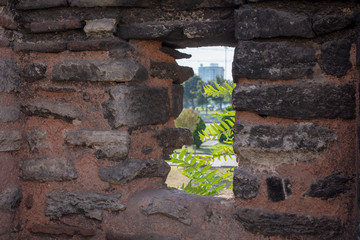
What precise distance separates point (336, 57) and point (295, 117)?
1.15 ft

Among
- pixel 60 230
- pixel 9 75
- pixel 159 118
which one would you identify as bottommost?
pixel 60 230

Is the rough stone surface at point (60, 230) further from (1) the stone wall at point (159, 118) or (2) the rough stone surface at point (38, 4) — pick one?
(2) the rough stone surface at point (38, 4)

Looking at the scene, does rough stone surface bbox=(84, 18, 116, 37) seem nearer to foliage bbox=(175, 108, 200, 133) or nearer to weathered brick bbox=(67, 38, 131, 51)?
weathered brick bbox=(67, 38, 131, 51)

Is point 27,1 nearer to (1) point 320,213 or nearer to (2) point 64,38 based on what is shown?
(2) point 64,38

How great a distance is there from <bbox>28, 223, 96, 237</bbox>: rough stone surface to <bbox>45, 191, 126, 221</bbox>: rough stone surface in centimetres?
7

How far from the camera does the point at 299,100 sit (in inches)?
69.9

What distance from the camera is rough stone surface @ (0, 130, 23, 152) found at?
84.0 inches

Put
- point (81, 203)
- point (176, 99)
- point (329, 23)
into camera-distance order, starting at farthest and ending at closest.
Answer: point (176, 99) < point (81, 203) < point (329, 23)

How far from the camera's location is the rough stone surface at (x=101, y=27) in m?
2.06

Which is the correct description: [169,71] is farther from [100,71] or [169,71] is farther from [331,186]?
[331,186]

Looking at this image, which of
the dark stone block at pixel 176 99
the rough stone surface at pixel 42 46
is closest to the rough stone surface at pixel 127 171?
the dark stone block at pixel 176 99

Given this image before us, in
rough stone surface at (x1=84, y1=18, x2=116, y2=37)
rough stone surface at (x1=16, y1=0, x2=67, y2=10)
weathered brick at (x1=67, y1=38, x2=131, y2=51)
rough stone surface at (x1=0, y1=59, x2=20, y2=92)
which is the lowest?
rough stone surface at (x1=0, y1=59, x2=20, y2=92)

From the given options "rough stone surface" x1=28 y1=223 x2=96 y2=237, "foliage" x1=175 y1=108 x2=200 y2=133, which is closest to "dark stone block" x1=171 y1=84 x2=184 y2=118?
"rough stone surface" x1=28 y1=223 x2=96 y2=237

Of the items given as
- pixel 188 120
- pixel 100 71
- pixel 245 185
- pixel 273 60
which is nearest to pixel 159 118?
pixel 100 71
